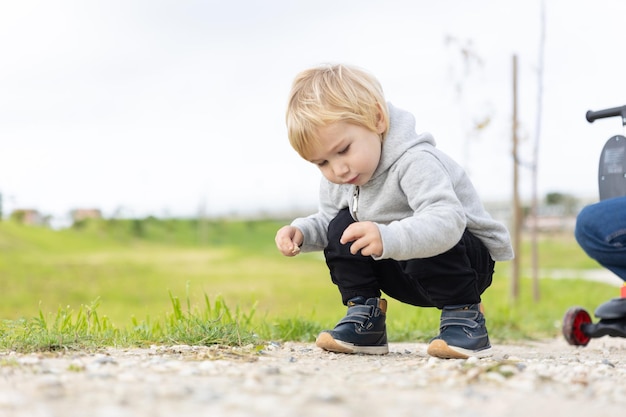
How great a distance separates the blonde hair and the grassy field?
1035mm

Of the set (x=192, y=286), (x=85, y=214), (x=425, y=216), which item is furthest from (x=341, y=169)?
(x=85, y=214)

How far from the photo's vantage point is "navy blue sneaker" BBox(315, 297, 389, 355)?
2.97 metres

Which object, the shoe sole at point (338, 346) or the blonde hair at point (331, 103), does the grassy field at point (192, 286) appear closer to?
the shoe sole at point (338, 346)

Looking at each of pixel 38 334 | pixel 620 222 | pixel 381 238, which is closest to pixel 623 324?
pixel 620 222

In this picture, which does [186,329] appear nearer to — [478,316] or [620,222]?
[478,316]

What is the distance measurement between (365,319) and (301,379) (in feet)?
3.46

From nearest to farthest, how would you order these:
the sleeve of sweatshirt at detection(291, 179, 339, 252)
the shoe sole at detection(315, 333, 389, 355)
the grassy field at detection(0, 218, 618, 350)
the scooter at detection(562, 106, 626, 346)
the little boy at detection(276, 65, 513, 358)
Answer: the little boy at detection(276, 65, 513, 358) → the shoe sole at detection(315, 333, 389, 355) → the sleeve of sweatshirt at detection(291, 179, 339, 252) → the scooter at detection(562, 106, 626, 346) → the grassy field at detection(0, 218, 618, 350)

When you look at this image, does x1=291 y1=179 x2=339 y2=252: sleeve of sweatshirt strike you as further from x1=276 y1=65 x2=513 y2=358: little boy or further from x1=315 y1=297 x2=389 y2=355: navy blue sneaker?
x1=315 y1=297 x2=389 y2=355: navy blue sneaker

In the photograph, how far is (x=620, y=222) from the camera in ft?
10.7

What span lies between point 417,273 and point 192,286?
1.43 metres

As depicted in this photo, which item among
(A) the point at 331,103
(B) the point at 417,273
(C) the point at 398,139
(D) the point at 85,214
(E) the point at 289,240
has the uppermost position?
(A) the point at 331,103

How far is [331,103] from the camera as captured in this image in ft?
8.99

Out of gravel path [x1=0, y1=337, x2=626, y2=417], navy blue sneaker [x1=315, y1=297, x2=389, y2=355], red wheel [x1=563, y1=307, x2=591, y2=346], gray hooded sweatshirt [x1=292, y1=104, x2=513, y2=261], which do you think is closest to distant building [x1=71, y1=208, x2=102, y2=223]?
red wheel [x1=563, y1=307, x2=591, y2=346]

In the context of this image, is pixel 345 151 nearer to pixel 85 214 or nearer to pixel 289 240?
pixel 289 240
